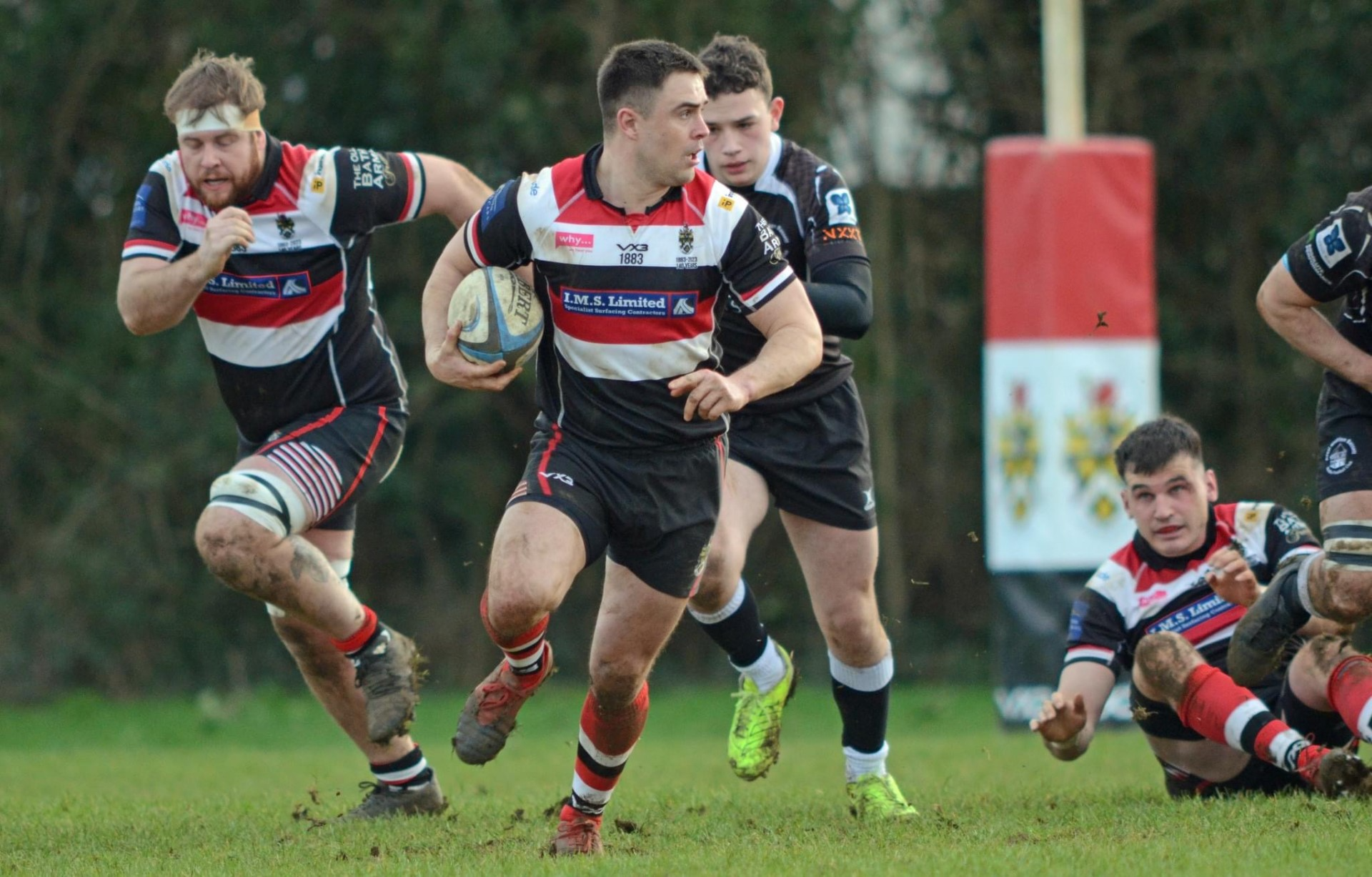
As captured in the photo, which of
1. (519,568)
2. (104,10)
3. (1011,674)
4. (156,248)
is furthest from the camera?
(104,10)

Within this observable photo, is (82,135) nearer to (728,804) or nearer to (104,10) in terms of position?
(104,10)

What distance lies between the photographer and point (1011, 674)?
1081 cm

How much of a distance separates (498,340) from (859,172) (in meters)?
10.0

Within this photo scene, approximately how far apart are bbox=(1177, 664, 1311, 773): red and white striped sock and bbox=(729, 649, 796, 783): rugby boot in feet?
4.94

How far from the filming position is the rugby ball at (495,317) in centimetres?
479

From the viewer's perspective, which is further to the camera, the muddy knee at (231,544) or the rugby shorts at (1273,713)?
the rugby shorts at (1273,713)

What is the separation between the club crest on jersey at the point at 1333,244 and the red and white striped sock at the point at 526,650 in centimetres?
271

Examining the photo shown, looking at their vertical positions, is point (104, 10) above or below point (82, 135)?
above

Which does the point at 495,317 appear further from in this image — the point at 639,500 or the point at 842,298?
the point at 842,298

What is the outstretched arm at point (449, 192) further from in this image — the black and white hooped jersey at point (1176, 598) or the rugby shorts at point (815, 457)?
the black and white hooped jersey at point (1176, 598)

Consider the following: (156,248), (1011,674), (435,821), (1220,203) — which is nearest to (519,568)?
(435,821)

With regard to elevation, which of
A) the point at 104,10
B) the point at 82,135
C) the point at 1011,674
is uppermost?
the point at 104,10

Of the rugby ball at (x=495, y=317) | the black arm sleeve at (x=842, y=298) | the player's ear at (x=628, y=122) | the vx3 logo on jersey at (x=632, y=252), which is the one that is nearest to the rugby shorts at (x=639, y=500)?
the rugby ball at (x=495, y=317)

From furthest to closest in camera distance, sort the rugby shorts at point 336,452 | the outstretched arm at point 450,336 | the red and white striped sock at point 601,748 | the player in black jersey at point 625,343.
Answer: the rugby shorts at point 336,452
the red and white striped sock at point 601,748
the player in black jersey at point 625,343
the outstretched arm at point 450,336
